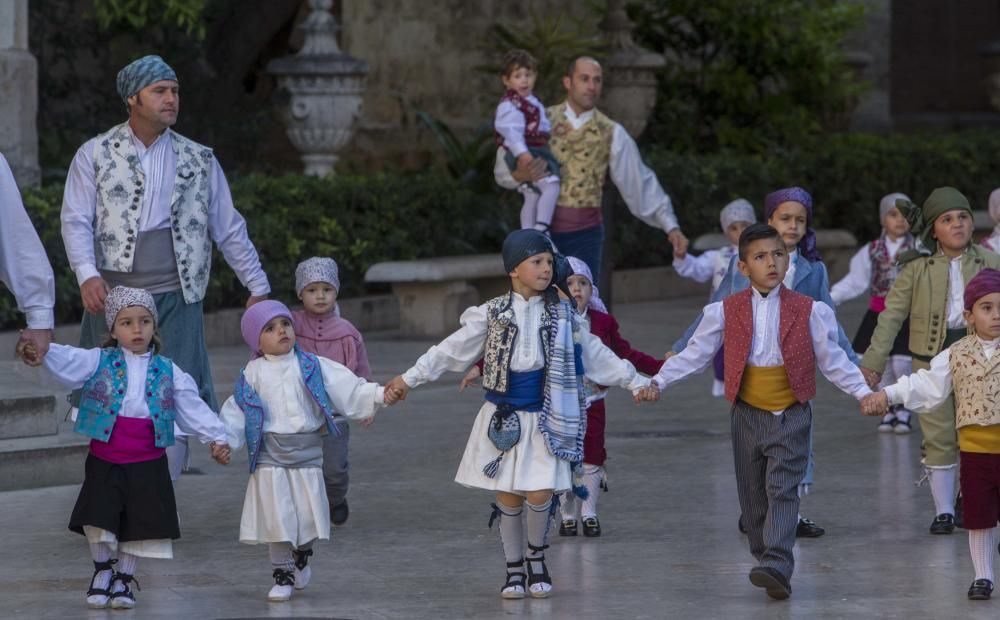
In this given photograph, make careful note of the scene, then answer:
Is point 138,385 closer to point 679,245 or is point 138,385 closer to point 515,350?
point 515,350

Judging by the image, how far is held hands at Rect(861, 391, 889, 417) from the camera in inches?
306

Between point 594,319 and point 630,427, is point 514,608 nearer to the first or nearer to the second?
point 594,319

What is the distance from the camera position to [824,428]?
11898mm

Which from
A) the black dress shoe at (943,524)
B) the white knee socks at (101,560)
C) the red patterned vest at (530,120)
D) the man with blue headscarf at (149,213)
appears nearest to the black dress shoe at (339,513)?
the man with blue headscarf at (149,213)

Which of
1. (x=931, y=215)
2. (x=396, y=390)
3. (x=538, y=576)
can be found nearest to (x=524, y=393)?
(x=396, y=390)

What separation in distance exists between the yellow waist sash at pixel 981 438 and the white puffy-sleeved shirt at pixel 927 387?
0.17m

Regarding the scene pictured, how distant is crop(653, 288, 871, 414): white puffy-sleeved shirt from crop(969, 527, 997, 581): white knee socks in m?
0.68

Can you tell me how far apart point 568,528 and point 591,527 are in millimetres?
104

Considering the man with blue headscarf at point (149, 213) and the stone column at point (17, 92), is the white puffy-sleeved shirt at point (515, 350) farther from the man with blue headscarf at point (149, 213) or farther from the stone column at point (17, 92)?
the stone column at point (17, 92)

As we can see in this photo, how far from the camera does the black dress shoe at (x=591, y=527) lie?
28.9ft

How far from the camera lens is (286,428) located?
767 cm

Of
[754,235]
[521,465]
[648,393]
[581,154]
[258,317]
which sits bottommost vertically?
[521,465]

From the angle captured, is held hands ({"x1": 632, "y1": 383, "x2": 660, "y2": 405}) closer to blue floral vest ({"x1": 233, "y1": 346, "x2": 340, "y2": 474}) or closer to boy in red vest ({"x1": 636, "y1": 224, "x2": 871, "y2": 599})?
boy in red vest ({"x1": 636, "y1": 224, "x2": 871, "y2": 599})

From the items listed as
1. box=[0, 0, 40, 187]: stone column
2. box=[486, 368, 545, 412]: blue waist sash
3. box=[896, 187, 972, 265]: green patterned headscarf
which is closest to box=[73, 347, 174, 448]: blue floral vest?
box=[486, 368, 545, 412]: blue waist sash
